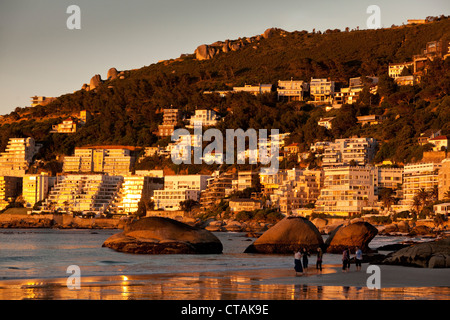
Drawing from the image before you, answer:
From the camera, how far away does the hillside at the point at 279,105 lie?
131125 millimetres

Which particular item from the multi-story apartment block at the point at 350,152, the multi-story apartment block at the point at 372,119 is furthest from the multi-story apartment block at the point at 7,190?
the multi-story apartment block at the point at 372,119

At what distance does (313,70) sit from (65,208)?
62879mm

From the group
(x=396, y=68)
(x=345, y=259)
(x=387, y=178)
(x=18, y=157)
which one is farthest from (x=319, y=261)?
(x=396, y=68)

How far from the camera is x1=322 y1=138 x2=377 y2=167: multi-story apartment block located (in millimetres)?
123287

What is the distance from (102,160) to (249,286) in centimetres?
13755

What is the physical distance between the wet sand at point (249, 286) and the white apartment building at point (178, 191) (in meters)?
108

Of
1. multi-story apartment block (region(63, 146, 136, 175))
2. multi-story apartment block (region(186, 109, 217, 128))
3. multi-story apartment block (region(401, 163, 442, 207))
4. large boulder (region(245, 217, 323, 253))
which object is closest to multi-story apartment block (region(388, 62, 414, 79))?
multi-story apartment block (region(186, 109, 217, 128))

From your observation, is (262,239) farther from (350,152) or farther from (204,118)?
(204,118)

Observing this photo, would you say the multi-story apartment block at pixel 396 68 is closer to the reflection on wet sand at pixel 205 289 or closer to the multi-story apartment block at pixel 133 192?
the multi-story apartment block at pixel 133 192

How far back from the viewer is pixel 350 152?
12425 cm
